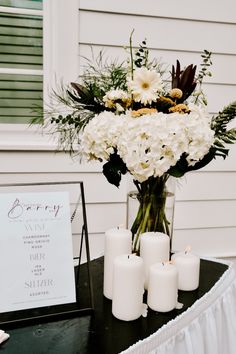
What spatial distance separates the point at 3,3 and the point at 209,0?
816 mm

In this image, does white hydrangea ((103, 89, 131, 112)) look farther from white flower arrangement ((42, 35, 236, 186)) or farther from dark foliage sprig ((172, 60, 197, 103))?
dark foliage sprig ((172, 60, 197, 103))

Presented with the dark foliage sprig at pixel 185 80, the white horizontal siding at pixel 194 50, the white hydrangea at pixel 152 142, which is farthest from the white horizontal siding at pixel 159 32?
the white hydrangea at pixel 152 142

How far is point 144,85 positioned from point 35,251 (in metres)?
0.50

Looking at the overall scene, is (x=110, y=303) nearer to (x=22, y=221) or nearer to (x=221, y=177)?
(x=22, y=221)

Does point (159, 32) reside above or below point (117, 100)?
above

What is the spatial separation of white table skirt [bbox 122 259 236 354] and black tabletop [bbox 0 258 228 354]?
24mm

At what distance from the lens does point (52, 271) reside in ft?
2.83

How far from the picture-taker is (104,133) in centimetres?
85

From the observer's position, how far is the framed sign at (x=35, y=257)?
2.69 feet

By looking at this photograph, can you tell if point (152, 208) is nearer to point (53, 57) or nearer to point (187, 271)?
point (187, 271)

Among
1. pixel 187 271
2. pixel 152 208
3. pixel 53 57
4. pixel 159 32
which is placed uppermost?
pixel 159 32

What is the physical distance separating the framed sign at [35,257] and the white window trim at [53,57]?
467mm

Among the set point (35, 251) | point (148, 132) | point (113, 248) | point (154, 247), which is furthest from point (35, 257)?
point (148, 132)

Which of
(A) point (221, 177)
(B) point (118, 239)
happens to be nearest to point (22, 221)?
(B) point (118, 239)
